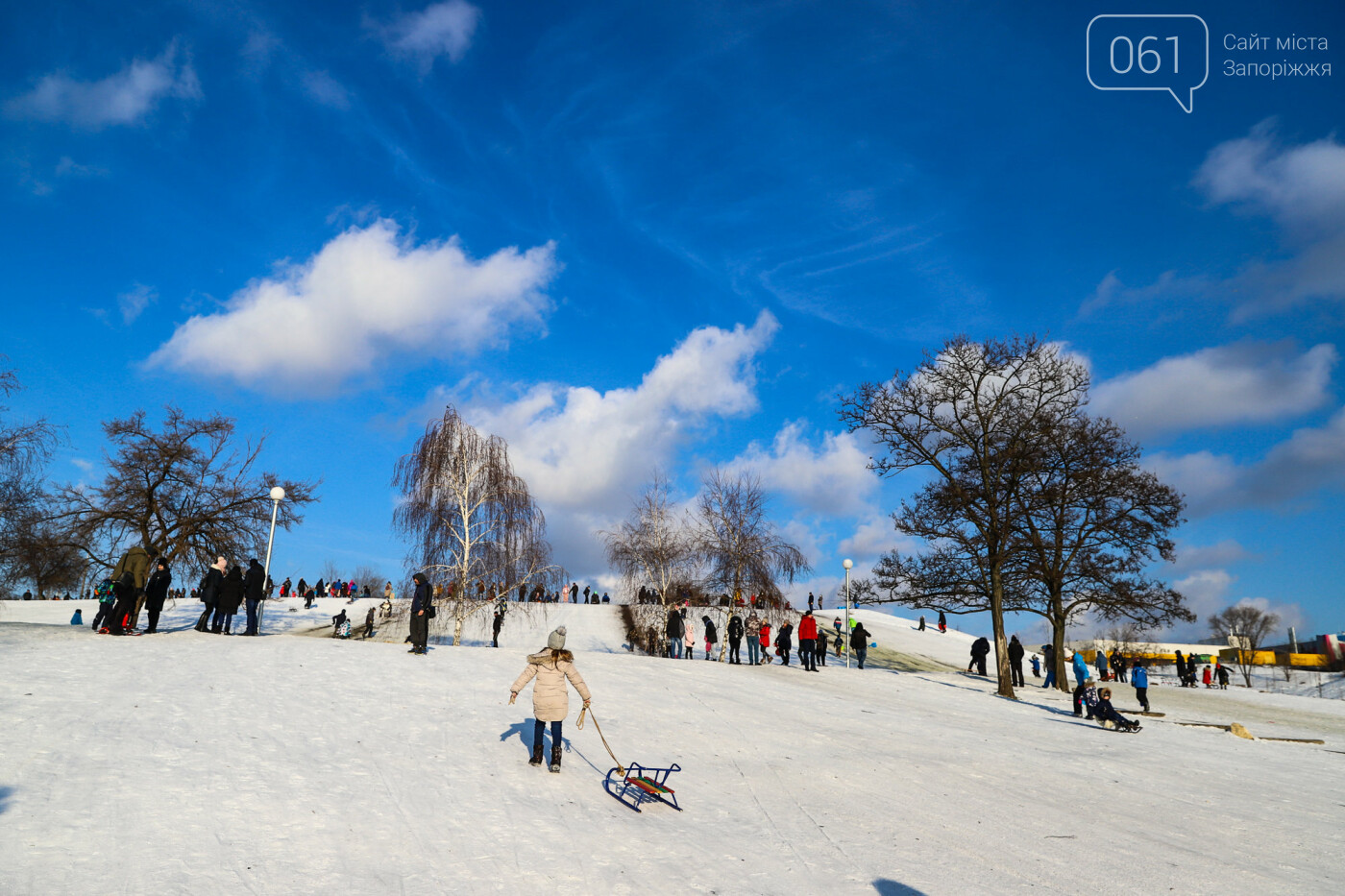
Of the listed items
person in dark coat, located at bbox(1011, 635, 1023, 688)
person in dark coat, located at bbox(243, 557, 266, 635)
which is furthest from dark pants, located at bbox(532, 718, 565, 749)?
person in dark coat, located at bbox(1011, 635, 1023, 688)

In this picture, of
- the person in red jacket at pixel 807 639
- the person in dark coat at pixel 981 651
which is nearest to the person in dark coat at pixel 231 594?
the person in red jacket at pixel 807 639

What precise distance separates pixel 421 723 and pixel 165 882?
6028 mm

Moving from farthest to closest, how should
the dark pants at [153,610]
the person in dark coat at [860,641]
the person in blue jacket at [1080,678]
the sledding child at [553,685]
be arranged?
the person in dark coat at [860,641] → the person in blue jacket at [1080,678] → the dark pants at [153,610] → the sledding child at [553,685]

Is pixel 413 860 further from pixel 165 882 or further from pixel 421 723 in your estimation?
pixel 421 723

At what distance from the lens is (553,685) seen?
9617mm

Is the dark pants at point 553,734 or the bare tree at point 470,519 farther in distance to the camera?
the bare tree at point 470,519

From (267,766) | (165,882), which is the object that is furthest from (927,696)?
(165,882)

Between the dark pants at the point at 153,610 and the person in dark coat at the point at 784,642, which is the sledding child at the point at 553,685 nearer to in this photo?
the dark pants at the point at 153,610

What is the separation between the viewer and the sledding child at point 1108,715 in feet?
54.7

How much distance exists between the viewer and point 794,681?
21.1 m

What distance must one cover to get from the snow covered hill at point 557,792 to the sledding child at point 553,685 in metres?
0.55

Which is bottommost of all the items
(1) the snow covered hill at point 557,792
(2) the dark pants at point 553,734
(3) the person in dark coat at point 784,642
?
(1) the snow covered hill at point 557,792

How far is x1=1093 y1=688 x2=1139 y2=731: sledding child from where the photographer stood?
16.7 meters

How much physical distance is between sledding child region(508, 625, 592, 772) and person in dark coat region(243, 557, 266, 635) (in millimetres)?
12983
